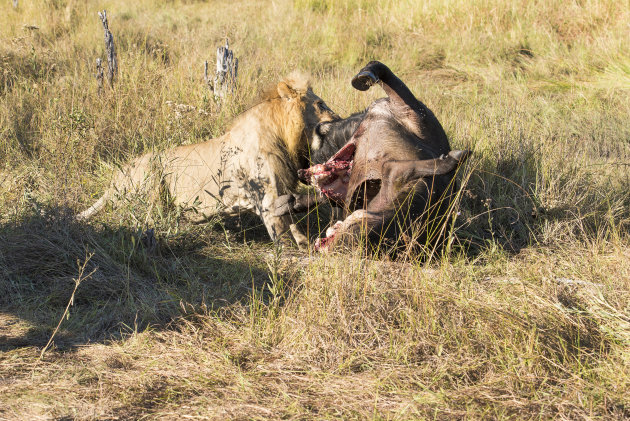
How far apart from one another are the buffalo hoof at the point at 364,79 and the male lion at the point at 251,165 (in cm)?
83

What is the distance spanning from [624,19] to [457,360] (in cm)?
792

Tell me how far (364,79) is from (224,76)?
318 cm

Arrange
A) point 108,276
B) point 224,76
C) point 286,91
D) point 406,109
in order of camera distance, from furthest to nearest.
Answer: point 224,76 < point 286,91 < point 406,109 < point 108,276

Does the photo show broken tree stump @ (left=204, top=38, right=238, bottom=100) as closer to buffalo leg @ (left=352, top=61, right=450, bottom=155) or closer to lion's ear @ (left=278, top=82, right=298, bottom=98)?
lion's ear @ (left=278, top=82, right=298, bottom=98)

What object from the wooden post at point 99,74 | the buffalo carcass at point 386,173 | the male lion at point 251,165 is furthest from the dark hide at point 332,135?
the wooden post at point 99,74

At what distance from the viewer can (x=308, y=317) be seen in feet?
10.8

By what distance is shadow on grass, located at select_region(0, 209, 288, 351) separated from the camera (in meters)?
3.55

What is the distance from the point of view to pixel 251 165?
4996 millimetres

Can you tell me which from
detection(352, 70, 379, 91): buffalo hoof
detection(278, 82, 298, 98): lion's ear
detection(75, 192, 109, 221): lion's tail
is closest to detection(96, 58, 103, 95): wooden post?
detection(75, 192, 109, 221): lion's tail

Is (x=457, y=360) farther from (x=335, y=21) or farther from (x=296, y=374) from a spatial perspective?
(x=335, y=21)

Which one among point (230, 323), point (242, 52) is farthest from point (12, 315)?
point (242, 52)

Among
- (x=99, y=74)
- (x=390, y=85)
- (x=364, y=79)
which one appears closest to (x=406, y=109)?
(x=390, y=85)

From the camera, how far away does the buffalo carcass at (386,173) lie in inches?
150

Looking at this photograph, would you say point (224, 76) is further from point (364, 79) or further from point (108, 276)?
point (108, 276)
